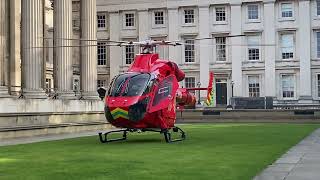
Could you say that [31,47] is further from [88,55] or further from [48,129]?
[88,55]

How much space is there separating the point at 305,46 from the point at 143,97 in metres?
49.4

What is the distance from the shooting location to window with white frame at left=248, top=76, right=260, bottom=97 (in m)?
70.0

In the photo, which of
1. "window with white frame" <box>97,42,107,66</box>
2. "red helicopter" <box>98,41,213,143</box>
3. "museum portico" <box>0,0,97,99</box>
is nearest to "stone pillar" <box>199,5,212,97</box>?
"window with white frame" <box>97,42,107,66</box>

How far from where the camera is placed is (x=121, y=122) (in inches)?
877

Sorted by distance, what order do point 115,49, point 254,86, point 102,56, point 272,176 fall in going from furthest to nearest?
1. point 102,56
2. point 115,49
3. point 254,86
4. point 272,176

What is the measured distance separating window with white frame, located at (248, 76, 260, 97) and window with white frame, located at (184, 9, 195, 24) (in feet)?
33.5

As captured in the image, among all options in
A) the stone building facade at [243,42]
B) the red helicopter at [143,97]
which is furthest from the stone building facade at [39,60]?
the stone building facade at [243,42]

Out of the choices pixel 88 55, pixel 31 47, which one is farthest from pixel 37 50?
pixel 88 55

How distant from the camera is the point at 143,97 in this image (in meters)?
22.3

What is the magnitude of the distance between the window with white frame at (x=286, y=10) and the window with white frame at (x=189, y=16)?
432 inches

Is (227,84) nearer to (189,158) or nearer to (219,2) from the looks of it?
(219,2)

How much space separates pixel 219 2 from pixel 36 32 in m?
41.9

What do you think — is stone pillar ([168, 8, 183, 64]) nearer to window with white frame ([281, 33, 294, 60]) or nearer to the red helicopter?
window with white frame ([281, 33, 294, 60])

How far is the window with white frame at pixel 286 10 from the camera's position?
2721 inches
